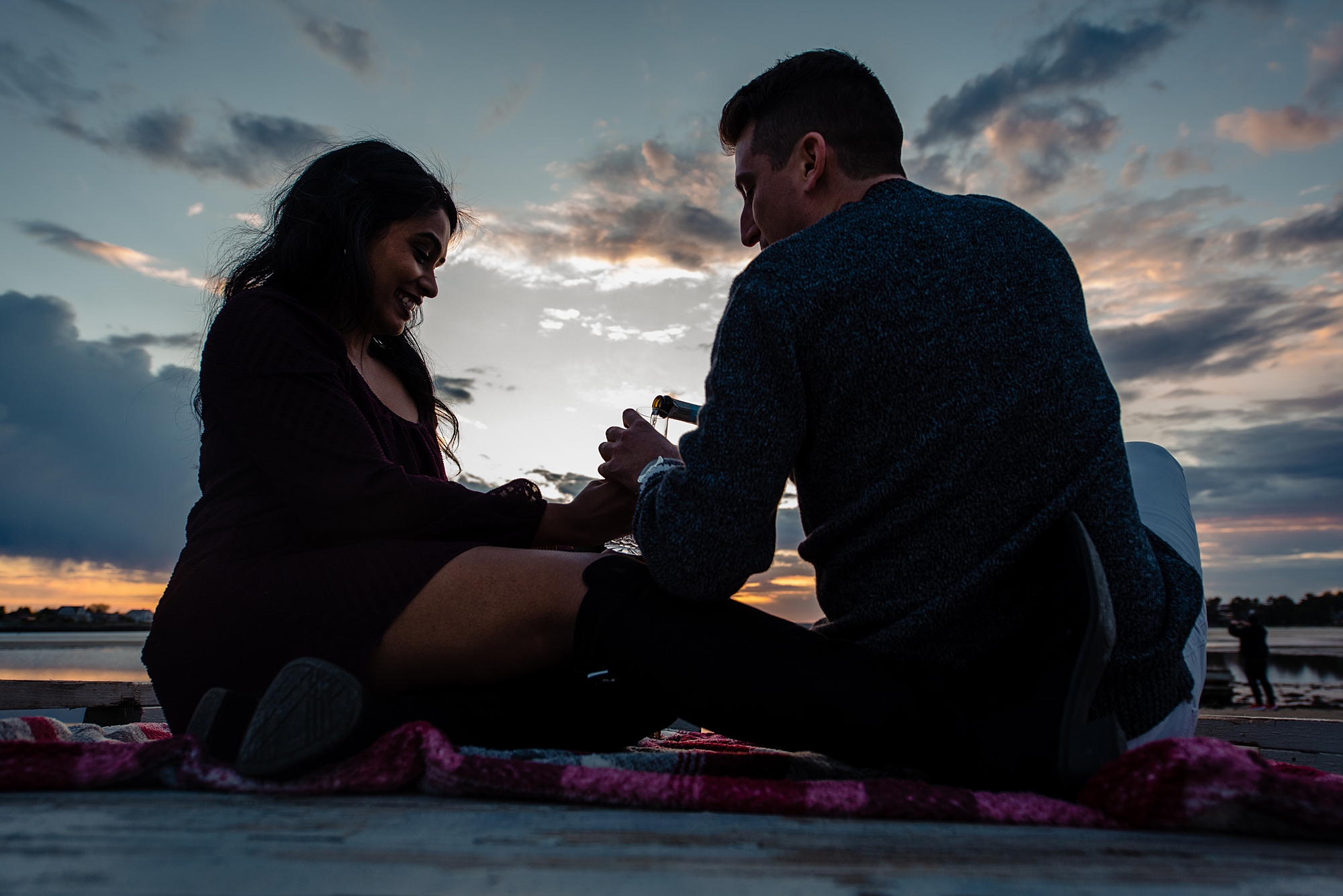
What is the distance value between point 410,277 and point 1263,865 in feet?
7.65

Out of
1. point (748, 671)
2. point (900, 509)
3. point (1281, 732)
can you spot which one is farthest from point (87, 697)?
point (1281, 732)

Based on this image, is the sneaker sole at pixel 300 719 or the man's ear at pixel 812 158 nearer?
the sneaker sole at pixel 300 719

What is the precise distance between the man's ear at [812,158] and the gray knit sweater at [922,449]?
0.39 metres

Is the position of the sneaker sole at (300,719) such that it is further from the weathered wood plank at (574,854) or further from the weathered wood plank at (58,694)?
the weathered wood plank at (58,694)

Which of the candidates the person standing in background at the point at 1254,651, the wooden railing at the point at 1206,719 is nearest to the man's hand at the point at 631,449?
the wooden railing at the point at 1206,719

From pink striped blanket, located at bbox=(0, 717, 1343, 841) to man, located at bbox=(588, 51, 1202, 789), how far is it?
6.0 inches

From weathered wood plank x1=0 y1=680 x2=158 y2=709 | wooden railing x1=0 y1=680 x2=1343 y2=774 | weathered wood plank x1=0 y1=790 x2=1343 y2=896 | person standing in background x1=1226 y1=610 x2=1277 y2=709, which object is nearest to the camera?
weathered wood plank x1=0 y1=790 x2=1343 y2=896

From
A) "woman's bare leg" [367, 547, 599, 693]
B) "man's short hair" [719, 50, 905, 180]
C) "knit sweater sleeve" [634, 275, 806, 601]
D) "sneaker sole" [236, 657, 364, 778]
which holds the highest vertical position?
"man's short hair" [719, 50, 905, 180]

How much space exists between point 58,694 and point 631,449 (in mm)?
3681

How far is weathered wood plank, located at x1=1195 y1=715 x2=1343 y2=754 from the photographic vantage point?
2652 millimetres

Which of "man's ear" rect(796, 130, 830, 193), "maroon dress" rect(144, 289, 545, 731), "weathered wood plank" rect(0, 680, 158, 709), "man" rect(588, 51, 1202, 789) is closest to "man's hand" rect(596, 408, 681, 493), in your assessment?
"maroon dress" rect(144, 289, 545, 731)

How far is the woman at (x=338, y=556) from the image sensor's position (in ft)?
4.65

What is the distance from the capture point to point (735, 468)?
1.31m

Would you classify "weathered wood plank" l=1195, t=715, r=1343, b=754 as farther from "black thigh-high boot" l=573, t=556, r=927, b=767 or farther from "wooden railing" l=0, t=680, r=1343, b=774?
"black thigh-high boot" l=573, t=556, r=927, b=767
